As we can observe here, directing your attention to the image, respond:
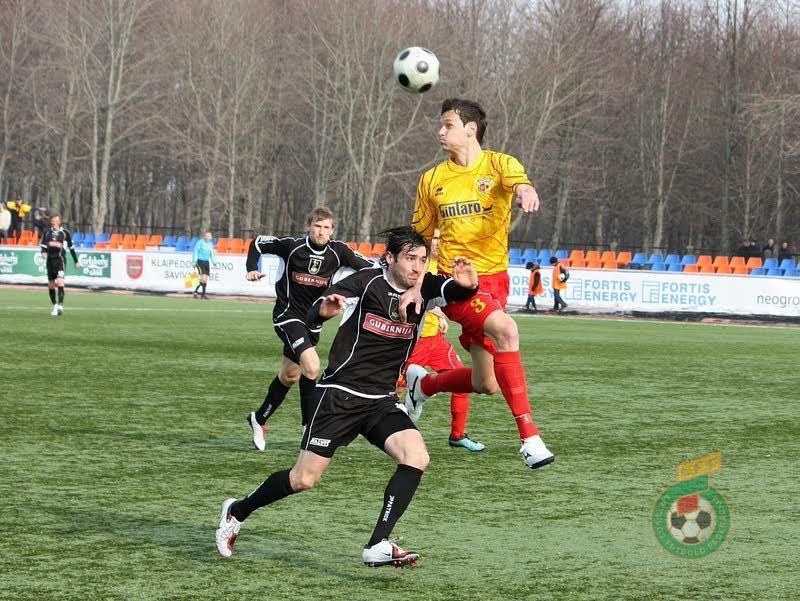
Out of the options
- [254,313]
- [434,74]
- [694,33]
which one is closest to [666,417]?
[434,74]

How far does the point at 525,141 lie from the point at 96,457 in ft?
146

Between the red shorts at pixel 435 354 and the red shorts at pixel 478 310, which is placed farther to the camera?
the red shorts at pixel 435 354

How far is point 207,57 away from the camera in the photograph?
55.7 m

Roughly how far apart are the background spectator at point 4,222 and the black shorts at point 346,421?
44302 millimetres

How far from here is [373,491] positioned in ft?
25.5

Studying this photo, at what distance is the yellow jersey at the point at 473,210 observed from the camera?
828cm

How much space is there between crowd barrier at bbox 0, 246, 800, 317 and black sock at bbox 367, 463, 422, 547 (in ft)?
62.6

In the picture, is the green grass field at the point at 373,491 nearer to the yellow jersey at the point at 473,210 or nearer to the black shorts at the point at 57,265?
the yellow jersey at the point at 473,210

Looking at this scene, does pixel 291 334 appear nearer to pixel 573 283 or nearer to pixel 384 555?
pixel 384 555

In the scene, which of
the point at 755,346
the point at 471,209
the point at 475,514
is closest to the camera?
the point at 475,514

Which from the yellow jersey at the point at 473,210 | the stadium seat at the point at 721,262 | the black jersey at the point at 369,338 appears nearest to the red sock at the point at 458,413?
the yellow jersey at the point at 473,210

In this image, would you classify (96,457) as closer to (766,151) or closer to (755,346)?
(755,346)

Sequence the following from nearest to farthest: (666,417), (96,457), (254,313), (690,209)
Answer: (96,457)
(666,417)
(254,313)
(690,209)

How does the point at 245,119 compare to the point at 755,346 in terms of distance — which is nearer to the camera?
the point at 755,346
